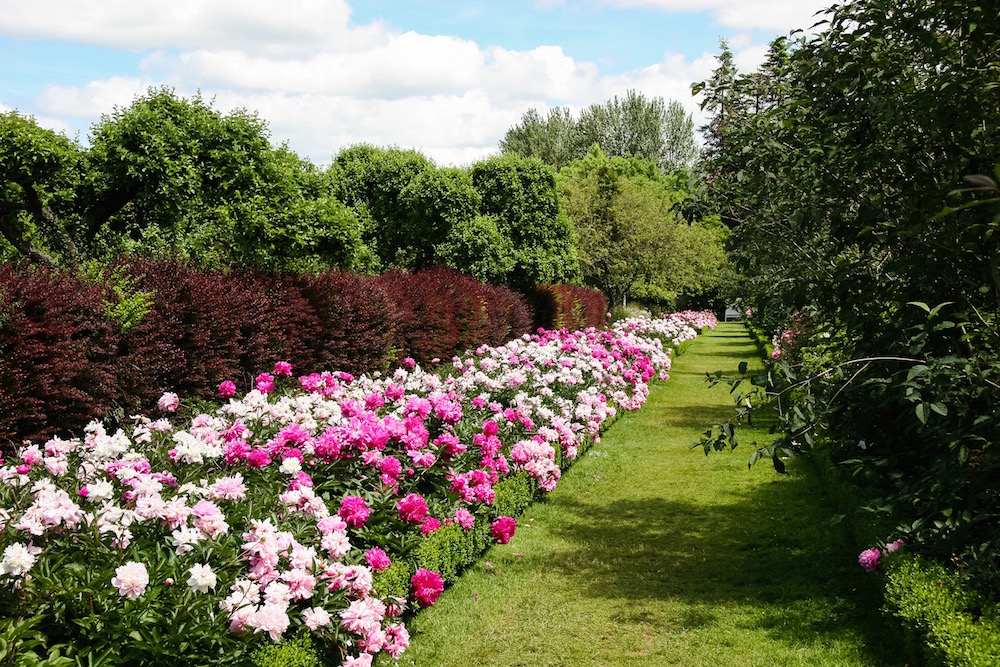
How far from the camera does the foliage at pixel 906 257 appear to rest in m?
4.07

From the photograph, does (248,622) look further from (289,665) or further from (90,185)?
(90,185)

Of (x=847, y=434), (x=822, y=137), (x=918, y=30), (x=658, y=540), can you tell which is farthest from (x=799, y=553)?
(x=918, y=30)

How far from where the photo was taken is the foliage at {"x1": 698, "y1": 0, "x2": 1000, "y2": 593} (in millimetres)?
4074

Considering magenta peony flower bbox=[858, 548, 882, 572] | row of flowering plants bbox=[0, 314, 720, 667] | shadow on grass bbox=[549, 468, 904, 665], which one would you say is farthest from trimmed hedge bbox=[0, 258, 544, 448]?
magenta peony flower bbox=[858, 548, 882, 572]

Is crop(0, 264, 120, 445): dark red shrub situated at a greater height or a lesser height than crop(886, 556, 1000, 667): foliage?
greater

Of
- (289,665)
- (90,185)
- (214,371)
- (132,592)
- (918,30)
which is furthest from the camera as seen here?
(90,185)

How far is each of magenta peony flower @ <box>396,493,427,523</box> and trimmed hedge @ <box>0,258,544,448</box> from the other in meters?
3.34

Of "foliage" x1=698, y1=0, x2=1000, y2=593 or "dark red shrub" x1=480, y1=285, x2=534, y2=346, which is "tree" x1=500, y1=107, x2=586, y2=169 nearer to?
"dark red shrub" x1=480, y1=285, x2=534, y2=346

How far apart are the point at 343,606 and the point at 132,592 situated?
973 millimetres

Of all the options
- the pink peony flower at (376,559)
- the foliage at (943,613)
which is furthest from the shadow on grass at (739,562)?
the pink peony flower at (376,559)

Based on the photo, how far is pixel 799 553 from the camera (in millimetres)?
6391

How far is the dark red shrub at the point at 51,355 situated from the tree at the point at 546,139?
1738 inches

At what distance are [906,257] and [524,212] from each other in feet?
52.4

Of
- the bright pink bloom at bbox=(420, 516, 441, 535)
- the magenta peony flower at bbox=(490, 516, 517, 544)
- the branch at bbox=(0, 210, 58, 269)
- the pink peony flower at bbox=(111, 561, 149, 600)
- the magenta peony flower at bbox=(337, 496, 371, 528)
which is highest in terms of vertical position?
the branch at bbox=(0, 210, 58, 269)
